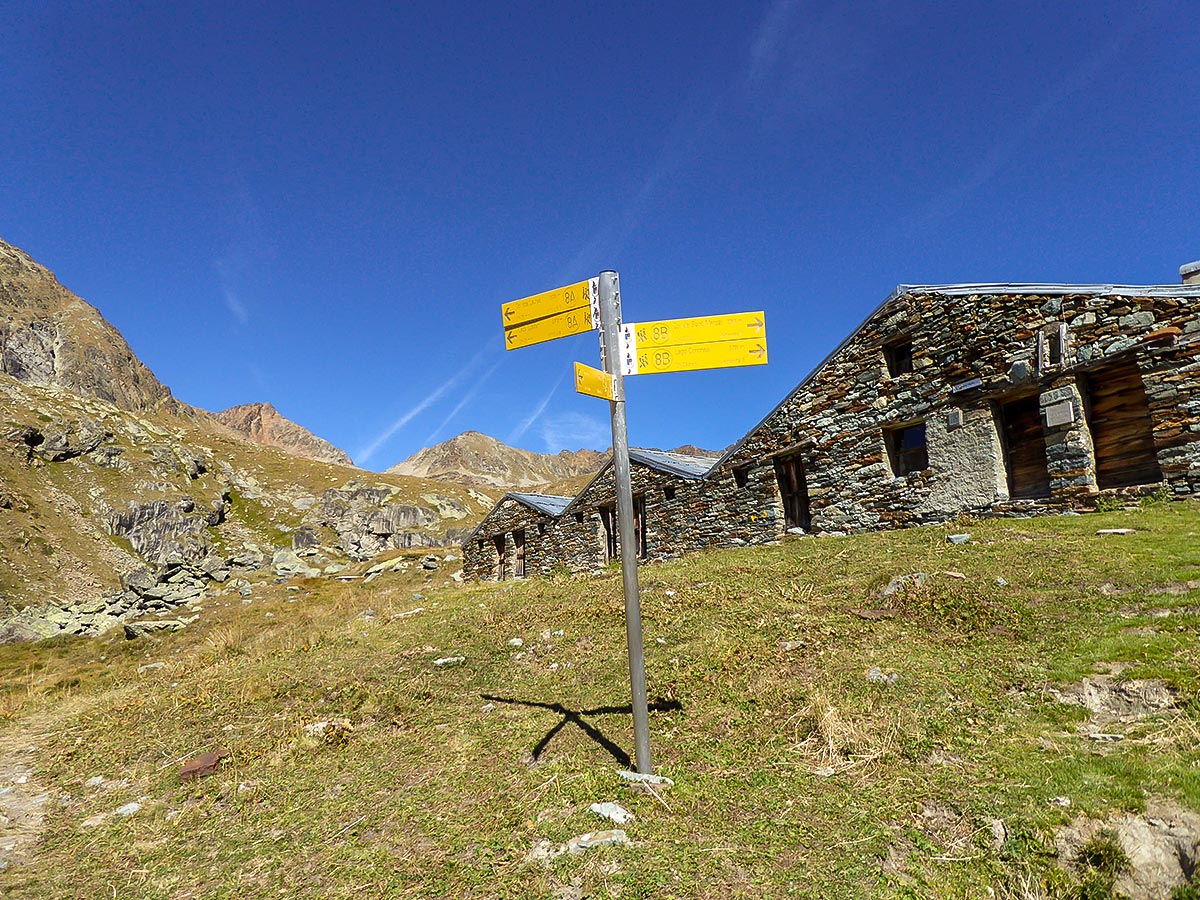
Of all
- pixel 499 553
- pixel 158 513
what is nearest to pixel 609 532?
pixel 499 553

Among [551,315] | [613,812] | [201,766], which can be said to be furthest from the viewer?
[201,766]

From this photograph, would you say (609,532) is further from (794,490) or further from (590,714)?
(590,714)

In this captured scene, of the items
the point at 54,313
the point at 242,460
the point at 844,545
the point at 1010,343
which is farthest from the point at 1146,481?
the point at 54,313

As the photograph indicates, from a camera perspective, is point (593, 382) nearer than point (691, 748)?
Yes

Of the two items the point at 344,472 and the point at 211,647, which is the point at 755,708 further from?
the point at 344,472

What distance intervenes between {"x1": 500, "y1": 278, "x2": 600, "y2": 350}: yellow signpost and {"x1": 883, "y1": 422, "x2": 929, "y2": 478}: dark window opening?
12929 millimetres

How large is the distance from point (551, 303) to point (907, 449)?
13.5m

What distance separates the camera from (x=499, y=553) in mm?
26406

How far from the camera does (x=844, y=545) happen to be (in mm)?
13016

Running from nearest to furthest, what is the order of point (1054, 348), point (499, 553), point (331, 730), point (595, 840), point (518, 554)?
point (595, 840)
point (331, 730)
point (1054, 348)
point (518, 554)
point (499, 553)

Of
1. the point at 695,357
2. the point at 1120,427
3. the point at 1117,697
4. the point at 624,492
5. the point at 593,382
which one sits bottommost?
the point at 1117,697

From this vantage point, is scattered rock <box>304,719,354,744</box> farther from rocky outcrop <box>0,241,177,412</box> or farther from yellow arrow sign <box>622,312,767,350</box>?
rocky outcrop <box>0,241,177,412</box>

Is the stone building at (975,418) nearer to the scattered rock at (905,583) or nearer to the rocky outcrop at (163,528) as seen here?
the scattered rock at (905,583)

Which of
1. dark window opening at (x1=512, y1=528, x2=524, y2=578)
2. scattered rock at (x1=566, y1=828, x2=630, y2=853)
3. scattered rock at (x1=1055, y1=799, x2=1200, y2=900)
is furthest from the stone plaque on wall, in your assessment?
dark window opening at (x1=512, y1=528, x2=524, y2=578)
